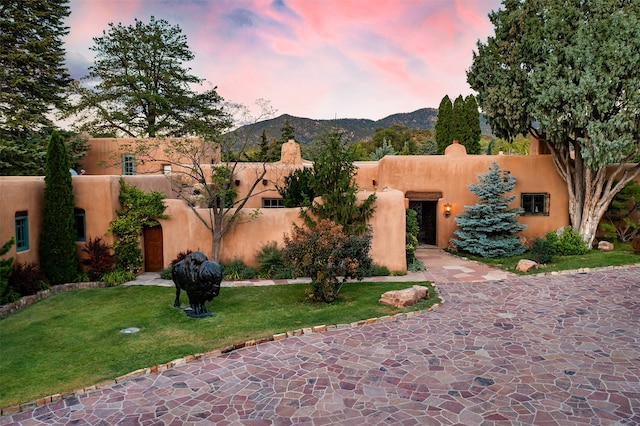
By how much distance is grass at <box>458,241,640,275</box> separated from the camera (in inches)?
543

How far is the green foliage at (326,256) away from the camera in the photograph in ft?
32.4

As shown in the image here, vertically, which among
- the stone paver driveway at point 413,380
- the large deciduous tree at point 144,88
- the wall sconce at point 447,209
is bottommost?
the stone paver driveway at point 413,380

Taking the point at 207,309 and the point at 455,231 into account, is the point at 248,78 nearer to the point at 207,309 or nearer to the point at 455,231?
the point at 455,231

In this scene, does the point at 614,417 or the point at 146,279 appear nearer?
the point at 614,417

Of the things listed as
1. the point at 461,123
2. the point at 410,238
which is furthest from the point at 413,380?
the point at 461,123

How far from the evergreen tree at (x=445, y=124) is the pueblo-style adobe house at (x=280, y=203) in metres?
Result: 11.8

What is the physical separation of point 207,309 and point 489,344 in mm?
6337

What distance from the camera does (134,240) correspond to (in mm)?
14031

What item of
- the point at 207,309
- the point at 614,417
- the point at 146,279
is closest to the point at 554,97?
the point at 614,417

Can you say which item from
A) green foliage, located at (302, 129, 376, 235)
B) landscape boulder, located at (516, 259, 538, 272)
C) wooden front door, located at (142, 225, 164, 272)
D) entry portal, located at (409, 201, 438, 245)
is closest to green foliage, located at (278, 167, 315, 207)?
Answer: green foliage, located at (302, 129, 376, 235)

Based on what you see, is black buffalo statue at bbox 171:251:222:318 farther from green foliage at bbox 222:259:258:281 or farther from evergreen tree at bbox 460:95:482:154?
evergreen tree at bbox 460:95:482:154

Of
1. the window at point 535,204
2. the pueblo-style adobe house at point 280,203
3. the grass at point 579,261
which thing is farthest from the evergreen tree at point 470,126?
the grass at point 579,261

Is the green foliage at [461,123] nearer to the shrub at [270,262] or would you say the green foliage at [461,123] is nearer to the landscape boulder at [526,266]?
the landscape boulder at [526,266]

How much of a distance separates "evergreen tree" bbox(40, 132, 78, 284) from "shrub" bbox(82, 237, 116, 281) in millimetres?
678
